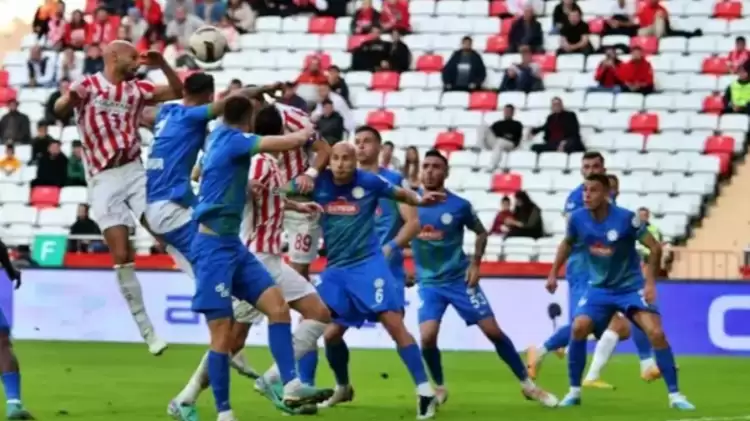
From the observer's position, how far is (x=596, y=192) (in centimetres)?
1534

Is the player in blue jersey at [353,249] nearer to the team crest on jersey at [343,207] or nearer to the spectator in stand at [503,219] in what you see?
the team crest on jersey at [343,207]

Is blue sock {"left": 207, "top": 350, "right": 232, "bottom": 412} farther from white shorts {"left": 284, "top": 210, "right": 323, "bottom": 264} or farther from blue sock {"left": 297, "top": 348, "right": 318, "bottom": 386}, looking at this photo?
white shorts {"left": 284, "top": 210, "right": 323, "bottom": 264}

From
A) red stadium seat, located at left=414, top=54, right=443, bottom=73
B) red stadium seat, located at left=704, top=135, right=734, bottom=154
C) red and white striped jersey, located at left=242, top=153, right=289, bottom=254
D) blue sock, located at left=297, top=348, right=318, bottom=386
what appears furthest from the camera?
red stadium seat, located at left=414, top=54, right=443, bottom=73

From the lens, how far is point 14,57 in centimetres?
3334

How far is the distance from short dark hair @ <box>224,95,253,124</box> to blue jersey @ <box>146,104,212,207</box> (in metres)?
1.92

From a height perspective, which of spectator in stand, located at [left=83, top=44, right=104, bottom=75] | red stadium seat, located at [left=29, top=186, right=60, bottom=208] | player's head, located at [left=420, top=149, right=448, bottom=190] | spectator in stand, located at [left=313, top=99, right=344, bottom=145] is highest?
player's head, located at [left=420, top=149, right=448, bottom=190]

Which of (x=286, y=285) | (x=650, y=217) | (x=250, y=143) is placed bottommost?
(x=650, y=217)

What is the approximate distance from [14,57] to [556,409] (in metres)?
20.6

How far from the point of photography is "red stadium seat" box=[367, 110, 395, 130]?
29125mm

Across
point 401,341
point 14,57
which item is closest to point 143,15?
point 14,57

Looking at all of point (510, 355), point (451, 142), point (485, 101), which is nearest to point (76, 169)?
point (451, 142)

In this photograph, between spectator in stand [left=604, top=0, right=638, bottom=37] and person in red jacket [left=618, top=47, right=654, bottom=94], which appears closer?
person in red jacket [left=618, top=47, right=654, bottom=94]

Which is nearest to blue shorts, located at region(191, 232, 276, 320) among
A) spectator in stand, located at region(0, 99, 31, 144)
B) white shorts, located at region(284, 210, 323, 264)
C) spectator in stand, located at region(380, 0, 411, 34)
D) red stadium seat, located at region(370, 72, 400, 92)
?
white shorts, located at region(284, 210, 323, 264)

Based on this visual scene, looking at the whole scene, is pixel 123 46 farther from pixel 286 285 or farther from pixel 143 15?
pixel 143 15
